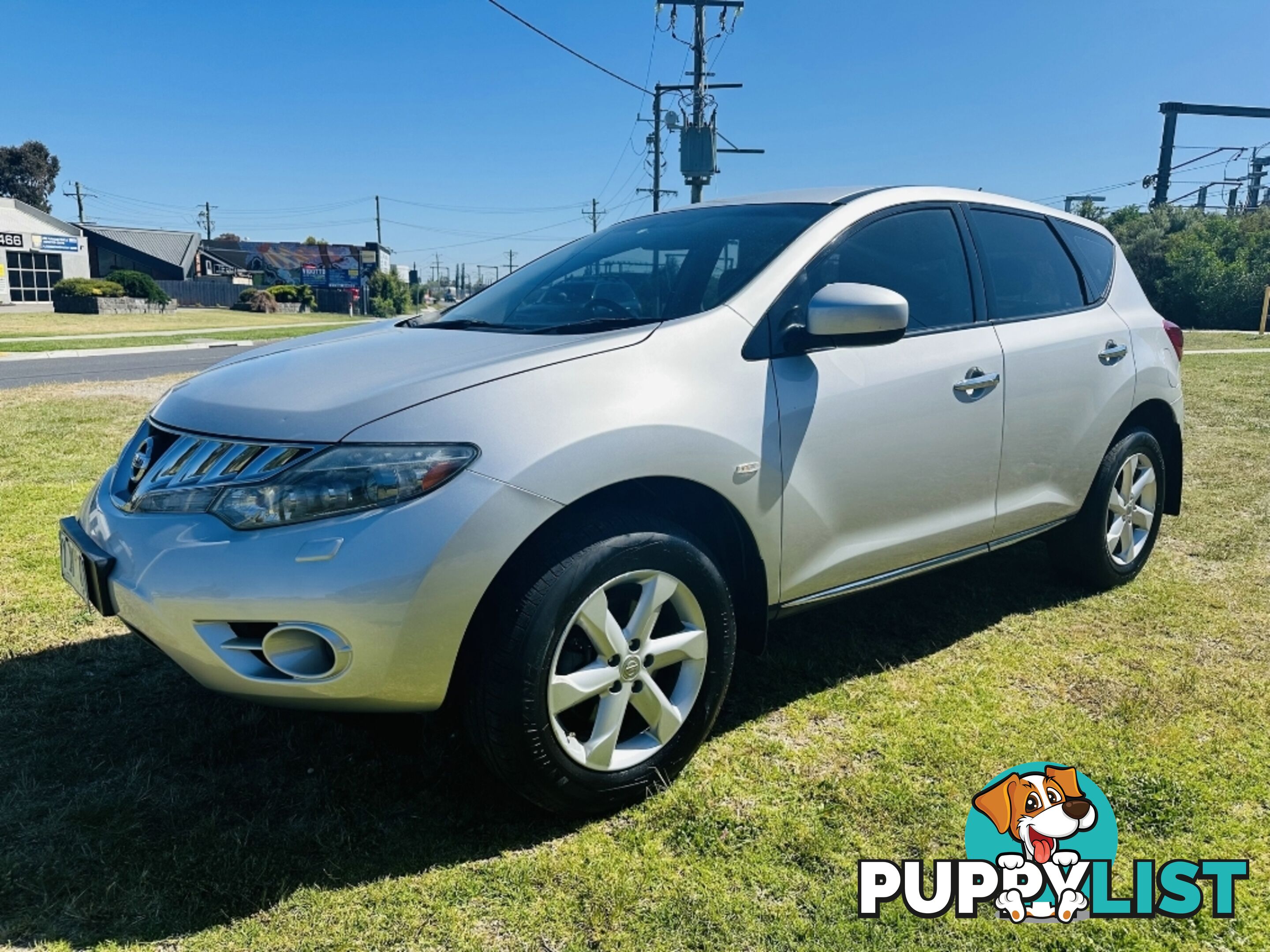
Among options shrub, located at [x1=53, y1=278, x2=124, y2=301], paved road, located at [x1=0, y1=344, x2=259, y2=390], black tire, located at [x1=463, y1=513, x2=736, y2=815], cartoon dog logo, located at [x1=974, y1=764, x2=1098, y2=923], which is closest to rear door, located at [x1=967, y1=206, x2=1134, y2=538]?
cartoon dog logo, located at [x1=974, y1=764, x2=1098, y2=923]

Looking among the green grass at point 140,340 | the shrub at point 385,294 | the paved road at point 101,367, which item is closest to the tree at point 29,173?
the shrub at point 385,294

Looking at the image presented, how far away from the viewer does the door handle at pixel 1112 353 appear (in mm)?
3918

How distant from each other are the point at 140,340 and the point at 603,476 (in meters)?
25.4

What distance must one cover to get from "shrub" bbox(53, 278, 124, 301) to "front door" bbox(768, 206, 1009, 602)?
137 feet

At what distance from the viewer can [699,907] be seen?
215 centimetres

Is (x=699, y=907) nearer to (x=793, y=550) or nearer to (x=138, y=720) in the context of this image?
(x=793, y=550)

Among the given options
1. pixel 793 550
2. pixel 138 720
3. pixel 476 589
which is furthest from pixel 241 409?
pixel 793 550

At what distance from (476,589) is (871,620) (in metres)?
2.23

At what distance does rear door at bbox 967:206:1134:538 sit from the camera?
139 inches

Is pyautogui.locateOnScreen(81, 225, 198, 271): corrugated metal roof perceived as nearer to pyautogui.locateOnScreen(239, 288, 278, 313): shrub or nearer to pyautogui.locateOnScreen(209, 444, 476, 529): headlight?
pyautogui.locateOnScreen(239, 288, 278, 313): shrub

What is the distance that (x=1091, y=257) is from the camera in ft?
13.9

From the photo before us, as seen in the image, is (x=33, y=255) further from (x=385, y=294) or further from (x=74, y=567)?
(x=74, y=567)

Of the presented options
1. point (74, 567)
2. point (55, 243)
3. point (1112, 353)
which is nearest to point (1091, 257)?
point (1112, 353)

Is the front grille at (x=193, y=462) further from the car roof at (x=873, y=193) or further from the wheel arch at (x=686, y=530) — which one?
Result: the car roof at (x=873, y=193)
